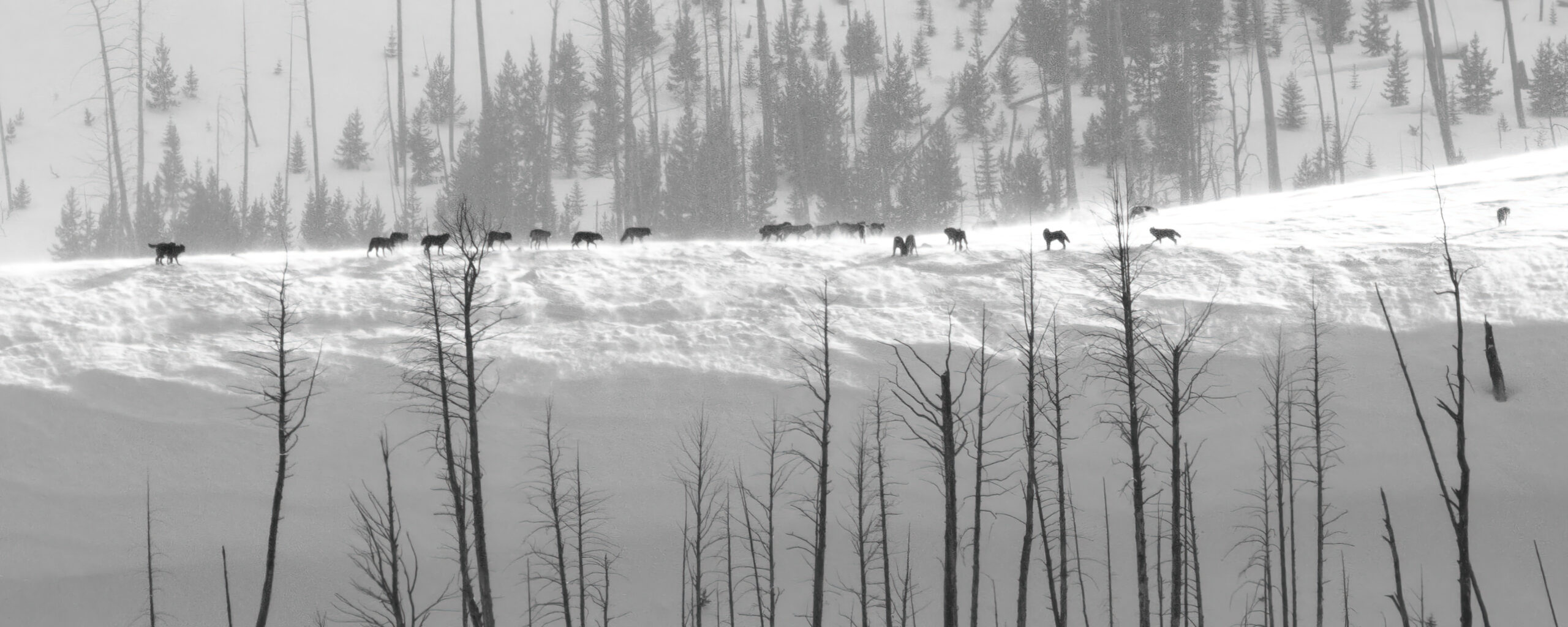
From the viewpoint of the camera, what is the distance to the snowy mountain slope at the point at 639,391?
23.7m

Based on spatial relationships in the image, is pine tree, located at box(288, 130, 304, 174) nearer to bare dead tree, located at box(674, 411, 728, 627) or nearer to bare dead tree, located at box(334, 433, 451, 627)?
bare dead tree, located at box(334, 433, 451, 627)

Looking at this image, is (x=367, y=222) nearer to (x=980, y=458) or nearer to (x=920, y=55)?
(x=920, y=55)

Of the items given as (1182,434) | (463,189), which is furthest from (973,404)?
(463,189)

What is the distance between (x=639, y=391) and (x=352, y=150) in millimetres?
67489

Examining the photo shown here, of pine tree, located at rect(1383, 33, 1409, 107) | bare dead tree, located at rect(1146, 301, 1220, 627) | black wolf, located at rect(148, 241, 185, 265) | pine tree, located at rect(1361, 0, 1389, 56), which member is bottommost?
bare dead tree, located at rect(1146, 301, 1220, 627)

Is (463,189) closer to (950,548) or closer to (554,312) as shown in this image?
(554,312)

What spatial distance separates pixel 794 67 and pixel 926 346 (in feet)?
170

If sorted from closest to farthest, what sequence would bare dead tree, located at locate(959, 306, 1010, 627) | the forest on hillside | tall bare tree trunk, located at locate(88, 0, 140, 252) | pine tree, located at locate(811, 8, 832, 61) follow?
bare dead tree, located at locate(959, 306, 1010, 627)
tall bare tree trunk, located at locate(88, 0, 140, 252)
the forest on hillside
pine tree, located at locate(811, 8, 832, 61)

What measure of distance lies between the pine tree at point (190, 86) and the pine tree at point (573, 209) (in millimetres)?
48302

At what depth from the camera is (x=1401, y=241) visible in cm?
3550

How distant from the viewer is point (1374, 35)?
89.2 metres

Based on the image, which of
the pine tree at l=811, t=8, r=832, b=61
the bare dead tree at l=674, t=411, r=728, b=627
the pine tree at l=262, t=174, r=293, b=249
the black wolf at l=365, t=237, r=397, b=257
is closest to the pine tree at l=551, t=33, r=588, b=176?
the pine tree at l=262, t=174, r=293, b=249

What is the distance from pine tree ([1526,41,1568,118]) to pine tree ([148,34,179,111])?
373ft

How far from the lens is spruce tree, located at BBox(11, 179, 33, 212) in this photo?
253 ft
